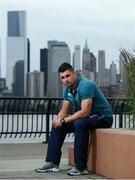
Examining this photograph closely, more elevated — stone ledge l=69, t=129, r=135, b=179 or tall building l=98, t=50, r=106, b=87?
tall building l=98, t=50, r=106, b=87

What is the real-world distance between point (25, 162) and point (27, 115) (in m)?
5.16

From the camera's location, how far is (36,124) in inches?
537

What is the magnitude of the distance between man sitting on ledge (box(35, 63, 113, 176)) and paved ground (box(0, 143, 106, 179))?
0.62 feet

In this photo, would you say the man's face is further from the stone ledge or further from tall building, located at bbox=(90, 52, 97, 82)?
tall building, located at bbox=(90, 52, 97, 82)

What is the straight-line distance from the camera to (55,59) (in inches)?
427

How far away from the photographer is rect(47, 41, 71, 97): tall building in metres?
10.5

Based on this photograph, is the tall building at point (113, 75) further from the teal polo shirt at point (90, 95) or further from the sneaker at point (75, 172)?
the sneaker at point (75, 172)

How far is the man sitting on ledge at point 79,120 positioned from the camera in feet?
22.9

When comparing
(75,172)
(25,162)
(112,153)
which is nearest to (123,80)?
(112,153)

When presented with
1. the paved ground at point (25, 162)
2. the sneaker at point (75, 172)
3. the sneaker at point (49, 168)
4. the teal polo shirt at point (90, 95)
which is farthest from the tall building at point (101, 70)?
the sneaker at point (75, 172)

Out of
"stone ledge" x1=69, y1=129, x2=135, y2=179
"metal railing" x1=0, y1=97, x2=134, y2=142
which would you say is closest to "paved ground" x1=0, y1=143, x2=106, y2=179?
"stone ledge" x1=69, y1=129, x2=135, y2=179

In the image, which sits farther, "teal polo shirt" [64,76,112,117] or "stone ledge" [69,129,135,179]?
"teal polo shirt" [64,76,112,117]

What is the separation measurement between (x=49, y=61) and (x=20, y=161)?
306 centimetres

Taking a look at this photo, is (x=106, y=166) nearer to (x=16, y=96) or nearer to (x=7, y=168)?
(x=7, y=168)
